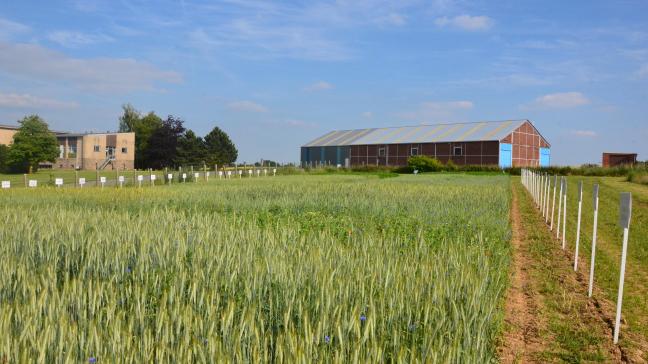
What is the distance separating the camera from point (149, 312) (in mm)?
5008

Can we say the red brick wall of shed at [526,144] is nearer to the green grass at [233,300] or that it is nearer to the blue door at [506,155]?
the blue door at [506,155]

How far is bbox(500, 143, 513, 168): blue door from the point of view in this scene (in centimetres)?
5819

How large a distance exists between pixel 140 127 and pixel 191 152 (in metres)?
24.2

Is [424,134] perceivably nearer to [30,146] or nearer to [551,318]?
[30,146]

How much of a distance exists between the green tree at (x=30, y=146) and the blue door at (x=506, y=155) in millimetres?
49302

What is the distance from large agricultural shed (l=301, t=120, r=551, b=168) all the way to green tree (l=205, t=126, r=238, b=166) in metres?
10.9

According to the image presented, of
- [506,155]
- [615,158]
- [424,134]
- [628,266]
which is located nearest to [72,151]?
[424,134]

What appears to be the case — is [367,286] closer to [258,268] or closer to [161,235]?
[258,268]

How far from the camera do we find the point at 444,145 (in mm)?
62625

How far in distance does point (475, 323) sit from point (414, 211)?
8.32 m

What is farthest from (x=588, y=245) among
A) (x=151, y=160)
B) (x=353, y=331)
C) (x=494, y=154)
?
(x=151, y=160)

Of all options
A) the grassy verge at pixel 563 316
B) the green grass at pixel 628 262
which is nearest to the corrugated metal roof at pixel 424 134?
the green grass at pixel 628 262

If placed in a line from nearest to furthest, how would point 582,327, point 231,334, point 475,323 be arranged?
1. point 231,334
2. point 475,323
3. point 582,327

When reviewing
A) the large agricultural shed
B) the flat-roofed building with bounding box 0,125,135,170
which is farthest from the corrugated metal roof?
the flat-roofed building with bounding box 0,125,135,170
